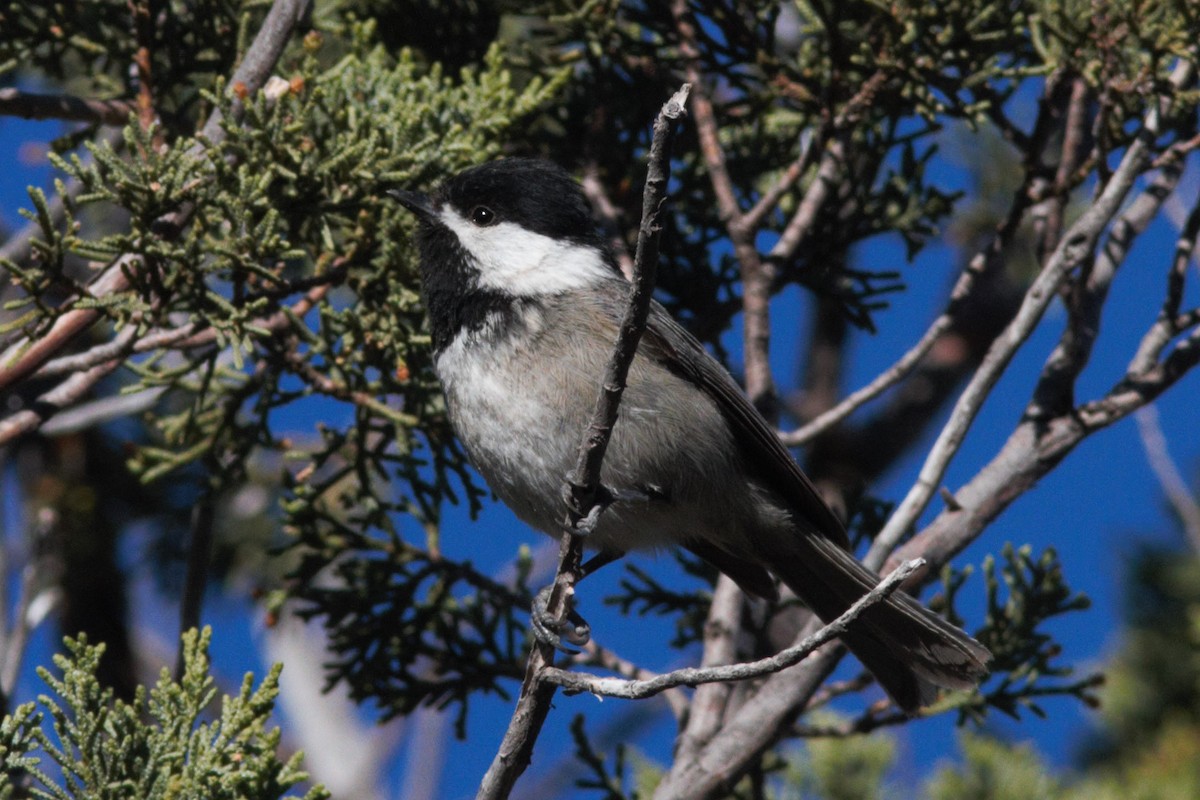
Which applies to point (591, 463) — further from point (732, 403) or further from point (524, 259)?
point (524, 259)

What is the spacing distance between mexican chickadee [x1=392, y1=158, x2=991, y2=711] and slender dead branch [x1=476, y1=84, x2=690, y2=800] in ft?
1.12

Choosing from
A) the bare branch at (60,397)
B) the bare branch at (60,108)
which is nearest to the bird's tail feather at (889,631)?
the bare branch at (60,397)

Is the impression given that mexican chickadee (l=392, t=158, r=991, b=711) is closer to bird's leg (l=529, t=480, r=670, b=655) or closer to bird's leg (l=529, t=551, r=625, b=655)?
bird's leg (l=529, t=480, r=670, b=655)

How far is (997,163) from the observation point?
6.46 m

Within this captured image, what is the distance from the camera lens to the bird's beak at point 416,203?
3.54 metres

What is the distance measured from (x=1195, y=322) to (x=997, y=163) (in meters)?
2.79

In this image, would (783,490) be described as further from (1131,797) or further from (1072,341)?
(1131,797)

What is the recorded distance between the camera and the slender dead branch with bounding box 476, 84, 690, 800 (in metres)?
2.21

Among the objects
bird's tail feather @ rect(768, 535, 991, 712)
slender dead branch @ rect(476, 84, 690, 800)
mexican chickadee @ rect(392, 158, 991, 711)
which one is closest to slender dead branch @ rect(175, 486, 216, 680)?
mexican chickadee @ rect(392, 158, 991, 711)

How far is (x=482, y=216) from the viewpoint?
371cm

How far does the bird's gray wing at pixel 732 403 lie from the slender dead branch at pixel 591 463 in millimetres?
615

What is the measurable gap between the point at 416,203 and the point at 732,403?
1.01m

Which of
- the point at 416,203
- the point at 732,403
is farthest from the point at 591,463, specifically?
the point at 416,203

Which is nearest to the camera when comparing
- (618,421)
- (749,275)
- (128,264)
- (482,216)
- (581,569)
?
(581,569)
